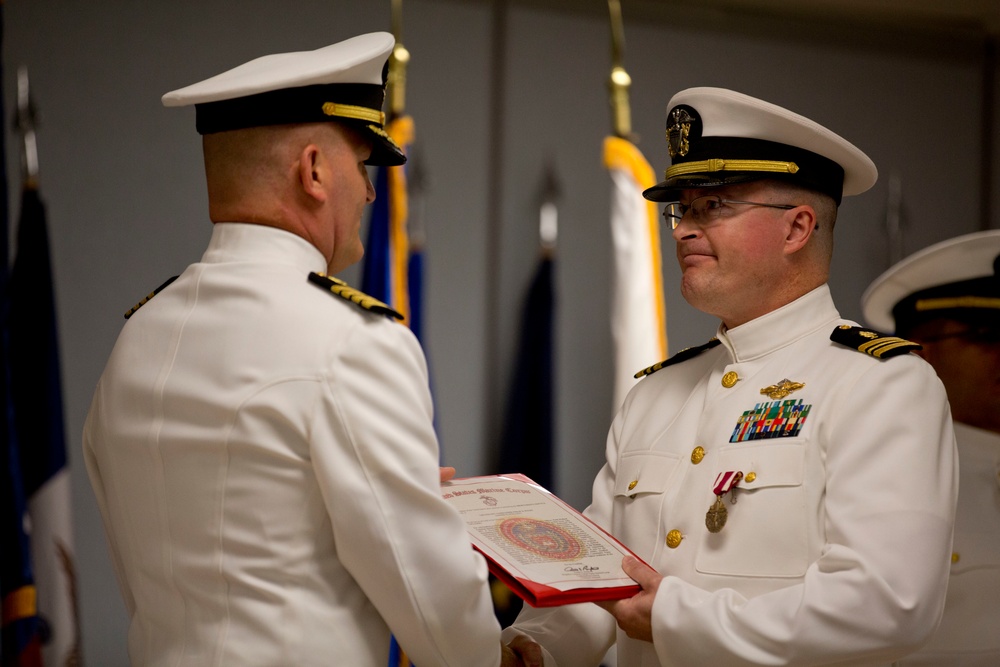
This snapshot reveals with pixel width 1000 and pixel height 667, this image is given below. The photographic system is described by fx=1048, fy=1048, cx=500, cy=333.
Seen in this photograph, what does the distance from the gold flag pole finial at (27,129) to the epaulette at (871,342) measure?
95.1 inches

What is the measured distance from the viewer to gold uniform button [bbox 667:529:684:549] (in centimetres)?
184

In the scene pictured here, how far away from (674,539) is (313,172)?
882 millimetres

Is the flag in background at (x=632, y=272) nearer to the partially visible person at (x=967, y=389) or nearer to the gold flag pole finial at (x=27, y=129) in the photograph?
the partially visible person at (x=967, y=389)

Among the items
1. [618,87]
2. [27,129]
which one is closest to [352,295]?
[27,129]

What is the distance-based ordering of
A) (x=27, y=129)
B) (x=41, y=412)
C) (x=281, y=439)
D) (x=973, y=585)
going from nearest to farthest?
(x=281, y=439)
(x=973, y=585)
(x=41, y=412)
(x=27, y=129)

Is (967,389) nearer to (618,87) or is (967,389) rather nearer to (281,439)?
(281,439)

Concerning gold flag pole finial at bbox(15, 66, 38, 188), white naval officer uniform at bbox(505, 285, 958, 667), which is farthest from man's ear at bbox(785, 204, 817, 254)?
gold flag pole finial at bbox(15, 66, 38, 188)

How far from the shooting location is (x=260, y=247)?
1.65 meters

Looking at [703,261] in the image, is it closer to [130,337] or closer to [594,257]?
[130,337]

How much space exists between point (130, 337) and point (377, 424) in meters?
0.48

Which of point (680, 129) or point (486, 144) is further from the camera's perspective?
point (486, 144)

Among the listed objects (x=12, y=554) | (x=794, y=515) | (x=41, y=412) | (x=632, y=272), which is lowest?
(x=12, y=554)

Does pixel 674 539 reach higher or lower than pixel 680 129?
lower

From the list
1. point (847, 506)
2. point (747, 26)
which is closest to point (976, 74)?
point (747, 26)
